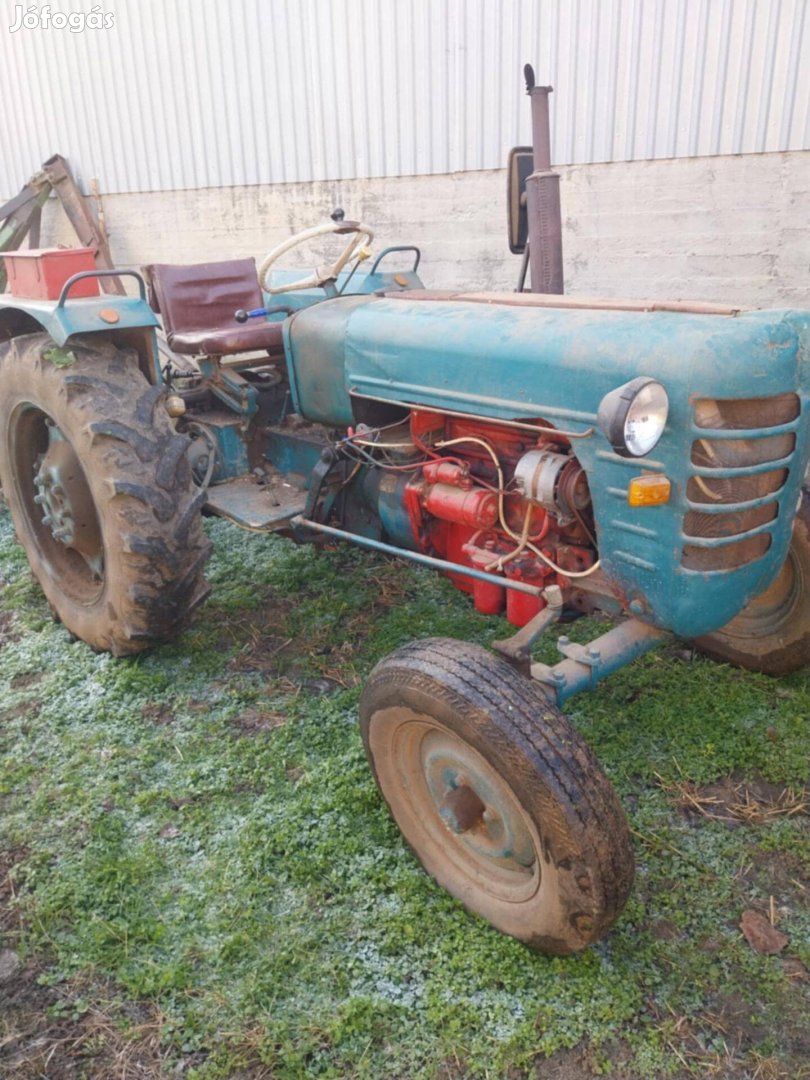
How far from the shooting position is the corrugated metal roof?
437 cm

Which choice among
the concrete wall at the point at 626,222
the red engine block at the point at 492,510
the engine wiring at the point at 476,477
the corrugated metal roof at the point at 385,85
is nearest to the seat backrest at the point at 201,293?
the engine wiring at the point at 476,477

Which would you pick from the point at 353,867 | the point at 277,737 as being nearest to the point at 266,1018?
the point at 353,867

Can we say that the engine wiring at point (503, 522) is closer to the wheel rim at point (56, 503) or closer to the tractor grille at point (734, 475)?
the tractor grille at point (734, 475)

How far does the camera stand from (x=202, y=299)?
3.79m

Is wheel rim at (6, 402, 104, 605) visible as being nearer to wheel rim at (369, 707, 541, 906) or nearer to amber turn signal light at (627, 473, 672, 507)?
wheel rim at (369, 707, 541, 906)

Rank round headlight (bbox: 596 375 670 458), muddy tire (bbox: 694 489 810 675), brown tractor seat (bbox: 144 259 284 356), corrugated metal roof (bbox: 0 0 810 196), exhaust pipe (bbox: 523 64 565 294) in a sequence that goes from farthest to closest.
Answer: corrugated metal roof (bbox: 0 0 810 196)
brown tractor seat (bbox: 144 259 284 356)
exhaust pipe (bbox: 523 64 565 294)
muddy tire (bbox: 694 489 810 675)
round headlight (bbox: 596 375 670 458)

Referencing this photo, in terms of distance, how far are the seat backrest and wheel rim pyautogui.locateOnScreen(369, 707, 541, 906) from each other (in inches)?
89.4

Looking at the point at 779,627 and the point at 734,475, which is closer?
the point at 734,475

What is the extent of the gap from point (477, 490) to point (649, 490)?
26.4 inches

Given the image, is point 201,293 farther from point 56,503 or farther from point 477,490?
point 477,490

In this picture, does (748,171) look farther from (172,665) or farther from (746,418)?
(172,665)

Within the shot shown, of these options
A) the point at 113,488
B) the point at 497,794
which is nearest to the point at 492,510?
the point at 497,794

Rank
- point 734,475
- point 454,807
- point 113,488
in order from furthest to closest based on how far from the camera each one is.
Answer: point 113,488, point 454,807, point 734,475

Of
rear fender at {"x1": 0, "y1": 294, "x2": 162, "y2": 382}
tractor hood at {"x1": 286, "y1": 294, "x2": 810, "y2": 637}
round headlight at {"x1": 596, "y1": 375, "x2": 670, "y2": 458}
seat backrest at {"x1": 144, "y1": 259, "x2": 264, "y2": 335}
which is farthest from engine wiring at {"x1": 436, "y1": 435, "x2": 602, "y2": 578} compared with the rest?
seat backrest at {"x1": 144, "y1": 259, "x2": 264, "y2": 335}
